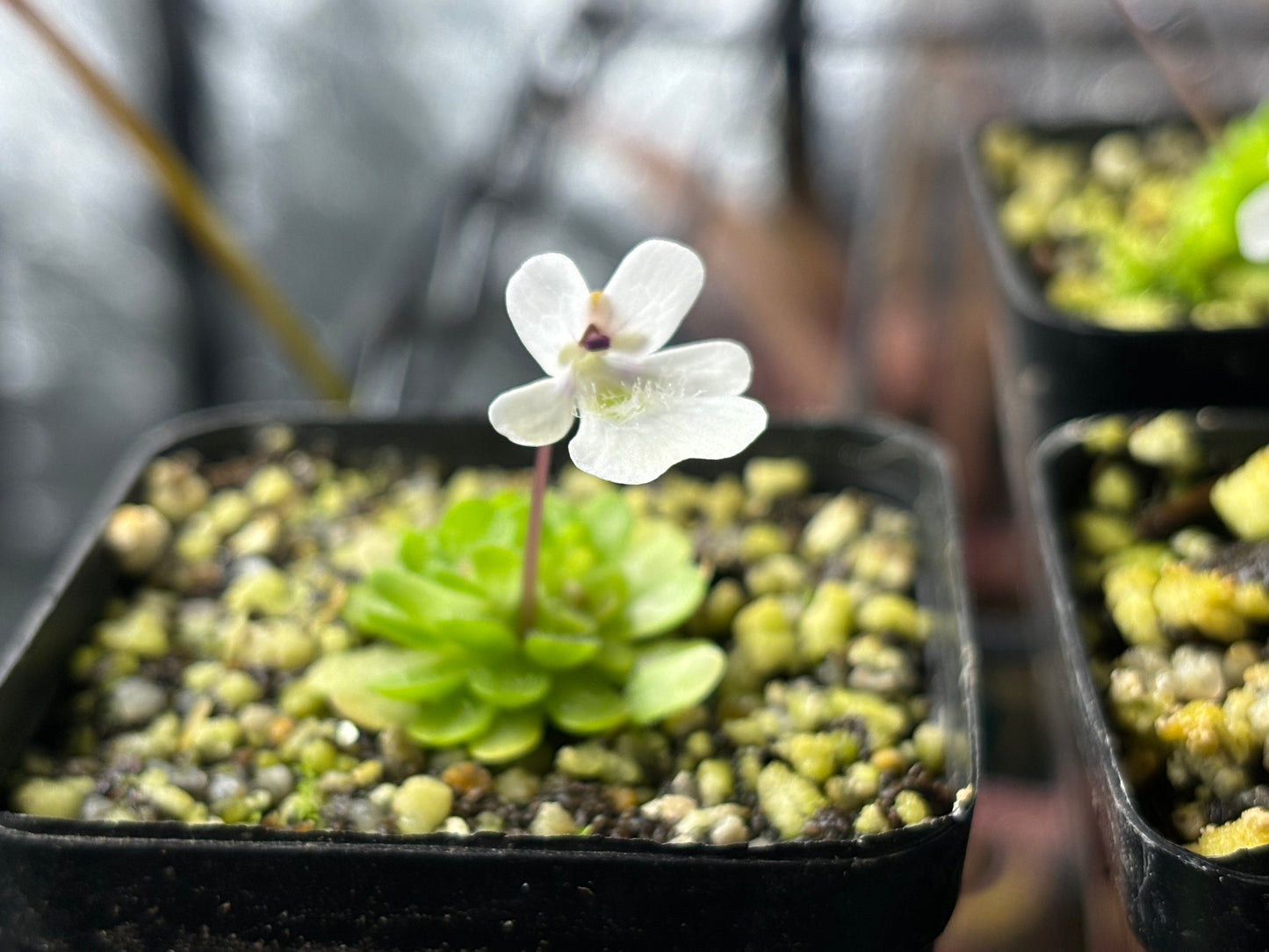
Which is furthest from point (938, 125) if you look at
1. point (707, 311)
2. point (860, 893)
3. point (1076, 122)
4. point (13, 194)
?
point (13, 194)

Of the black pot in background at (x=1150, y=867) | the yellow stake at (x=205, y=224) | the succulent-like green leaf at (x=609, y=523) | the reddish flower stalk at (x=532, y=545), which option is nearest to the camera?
the black pot in background at (x=1150, y=867)

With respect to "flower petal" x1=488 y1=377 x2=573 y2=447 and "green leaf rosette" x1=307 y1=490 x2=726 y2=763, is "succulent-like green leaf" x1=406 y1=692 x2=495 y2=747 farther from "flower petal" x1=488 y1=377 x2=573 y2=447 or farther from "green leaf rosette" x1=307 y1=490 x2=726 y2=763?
"flower petal" x1=488 y1=377 x2=573 y2=447

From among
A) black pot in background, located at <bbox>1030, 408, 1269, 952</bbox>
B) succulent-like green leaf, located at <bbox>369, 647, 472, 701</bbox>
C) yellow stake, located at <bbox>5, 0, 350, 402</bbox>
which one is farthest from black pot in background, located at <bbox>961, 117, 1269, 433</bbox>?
yellow stake, located at <bbox>5, 0, 350, 402</bbox>

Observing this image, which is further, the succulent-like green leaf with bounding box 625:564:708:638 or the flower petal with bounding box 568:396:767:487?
the succulent-like green leaf with bounding box 625:564:708:638

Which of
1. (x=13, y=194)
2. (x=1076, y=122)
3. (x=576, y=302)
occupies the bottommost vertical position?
(x=576, y=302)

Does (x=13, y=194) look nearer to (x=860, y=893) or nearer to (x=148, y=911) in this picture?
(x=148, y=911)

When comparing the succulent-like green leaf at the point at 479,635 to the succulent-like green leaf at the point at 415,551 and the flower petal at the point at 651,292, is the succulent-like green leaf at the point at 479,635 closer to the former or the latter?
the succulent-like green leaf at the point at 415,551

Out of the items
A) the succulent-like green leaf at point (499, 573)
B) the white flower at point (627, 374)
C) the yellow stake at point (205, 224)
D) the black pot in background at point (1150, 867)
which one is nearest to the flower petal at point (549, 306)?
the white flower at point (627, 374)
